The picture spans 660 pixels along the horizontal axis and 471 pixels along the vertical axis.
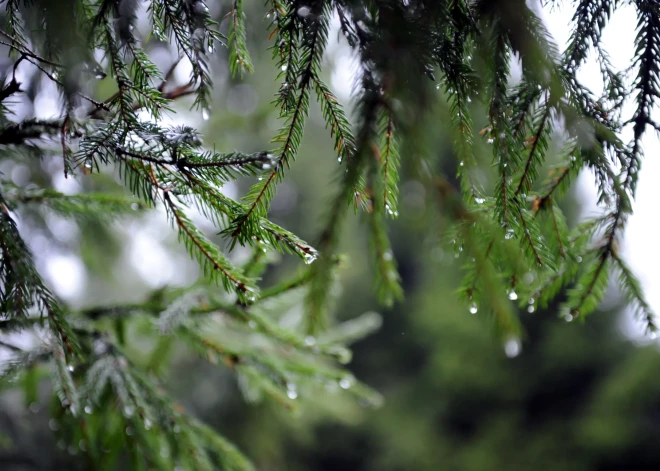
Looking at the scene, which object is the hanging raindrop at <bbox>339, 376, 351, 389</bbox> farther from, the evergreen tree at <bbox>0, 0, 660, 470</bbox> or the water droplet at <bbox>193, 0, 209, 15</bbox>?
the water droplet at <bbox>193, 0, 209, 15</bbox>

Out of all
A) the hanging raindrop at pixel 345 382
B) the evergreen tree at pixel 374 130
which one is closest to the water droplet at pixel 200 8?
the evergreen tree at pixel 374 130

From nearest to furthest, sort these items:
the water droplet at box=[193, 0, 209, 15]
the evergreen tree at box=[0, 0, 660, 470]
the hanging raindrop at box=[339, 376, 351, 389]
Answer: the evergreen tree at box=[0, 0, 660, 470], the water droplet at box=[193, 0, 209, 15], the hanging raindrop at box=[339, 376, 351, 389]

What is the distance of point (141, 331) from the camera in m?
1.66

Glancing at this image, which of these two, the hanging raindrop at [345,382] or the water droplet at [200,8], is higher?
the water droplet at [200,8]

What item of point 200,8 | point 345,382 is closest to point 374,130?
point 200,8

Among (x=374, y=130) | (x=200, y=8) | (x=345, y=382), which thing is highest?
(x=200, y=8)

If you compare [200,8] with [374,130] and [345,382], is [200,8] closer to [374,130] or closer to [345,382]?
[374,130]

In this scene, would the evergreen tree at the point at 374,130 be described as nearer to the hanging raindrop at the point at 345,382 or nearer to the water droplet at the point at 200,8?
the water droplet at the point at 200,8

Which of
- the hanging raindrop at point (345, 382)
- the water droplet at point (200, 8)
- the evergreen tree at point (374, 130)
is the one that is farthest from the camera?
the hanging raindrop at point (345, 382)

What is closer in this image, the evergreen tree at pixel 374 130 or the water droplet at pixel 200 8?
the evergreen tree at pixel 374 130

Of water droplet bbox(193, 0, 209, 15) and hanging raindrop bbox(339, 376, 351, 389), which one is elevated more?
water droplet bbox(193, 0, 209, 15)

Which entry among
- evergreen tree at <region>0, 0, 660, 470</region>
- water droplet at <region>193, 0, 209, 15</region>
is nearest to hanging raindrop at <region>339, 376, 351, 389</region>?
evergreen tree at <region>0, 0, 660, 470</region>

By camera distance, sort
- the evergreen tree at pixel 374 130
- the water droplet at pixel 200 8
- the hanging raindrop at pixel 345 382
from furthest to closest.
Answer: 1. the hanging raindrop at pixel 345 382
2. the water droplet at pixel 200 8
3. the evergreen tree at pixel 374 130

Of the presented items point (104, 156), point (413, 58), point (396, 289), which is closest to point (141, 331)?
point (104, 156)
